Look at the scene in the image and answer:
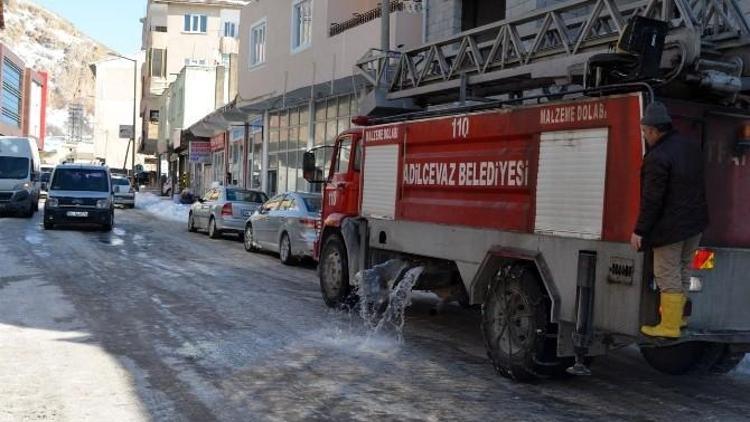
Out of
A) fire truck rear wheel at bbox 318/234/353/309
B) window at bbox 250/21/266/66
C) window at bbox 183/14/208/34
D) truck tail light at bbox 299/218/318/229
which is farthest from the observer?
window at bbox 183/14/208/34

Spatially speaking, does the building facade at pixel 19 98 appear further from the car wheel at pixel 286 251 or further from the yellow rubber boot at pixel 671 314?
the yellow rubber boot at pixel 671 314

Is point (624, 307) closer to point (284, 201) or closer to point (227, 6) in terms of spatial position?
point (284, 201)

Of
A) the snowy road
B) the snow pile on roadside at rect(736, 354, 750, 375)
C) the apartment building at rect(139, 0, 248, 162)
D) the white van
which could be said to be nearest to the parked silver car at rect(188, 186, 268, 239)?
the white van

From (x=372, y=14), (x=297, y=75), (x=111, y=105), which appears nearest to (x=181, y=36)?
(x=111, y=105)

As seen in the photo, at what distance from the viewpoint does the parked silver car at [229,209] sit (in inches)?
810

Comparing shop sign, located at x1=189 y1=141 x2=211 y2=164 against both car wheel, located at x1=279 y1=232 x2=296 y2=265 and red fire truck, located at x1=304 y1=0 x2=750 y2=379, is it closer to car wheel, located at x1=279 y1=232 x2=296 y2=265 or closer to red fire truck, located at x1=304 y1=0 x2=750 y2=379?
car wheel, located at x1=279 y1=232 x2=296 y2=265

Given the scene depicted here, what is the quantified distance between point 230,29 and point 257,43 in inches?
1353

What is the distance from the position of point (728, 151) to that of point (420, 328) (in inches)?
159

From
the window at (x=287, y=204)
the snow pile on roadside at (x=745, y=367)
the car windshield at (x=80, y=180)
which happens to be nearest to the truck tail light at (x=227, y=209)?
the car windshield at (x=80, y=180)

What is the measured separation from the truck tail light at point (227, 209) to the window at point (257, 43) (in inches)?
320

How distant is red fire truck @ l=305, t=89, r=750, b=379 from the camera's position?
5.51 meters

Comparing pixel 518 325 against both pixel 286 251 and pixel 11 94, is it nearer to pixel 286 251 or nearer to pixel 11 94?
pixel 286 251

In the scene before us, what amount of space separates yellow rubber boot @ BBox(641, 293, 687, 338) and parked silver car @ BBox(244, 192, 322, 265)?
8.88m

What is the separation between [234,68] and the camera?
43.7 m
